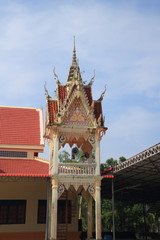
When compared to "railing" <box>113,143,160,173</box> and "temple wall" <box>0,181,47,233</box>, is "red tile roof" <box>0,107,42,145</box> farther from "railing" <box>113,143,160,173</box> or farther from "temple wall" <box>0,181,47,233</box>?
"railing" <box>113,143,160,173</box>

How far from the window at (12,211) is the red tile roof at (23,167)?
2092 millimetres

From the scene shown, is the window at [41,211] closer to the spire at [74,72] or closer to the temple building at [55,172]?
the temple building at [55,172]

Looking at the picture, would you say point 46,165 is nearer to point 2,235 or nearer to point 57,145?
point 57,145

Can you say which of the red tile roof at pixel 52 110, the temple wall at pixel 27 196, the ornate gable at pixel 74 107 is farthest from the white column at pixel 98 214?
the red tile roof at pixel 52 110

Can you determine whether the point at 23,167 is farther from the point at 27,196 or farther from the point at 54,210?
the point at 54,210

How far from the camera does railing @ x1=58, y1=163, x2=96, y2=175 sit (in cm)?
1455

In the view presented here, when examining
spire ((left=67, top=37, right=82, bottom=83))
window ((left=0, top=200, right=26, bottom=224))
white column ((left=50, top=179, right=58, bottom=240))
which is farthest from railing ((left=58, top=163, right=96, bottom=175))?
spire ((left=67, top=37, right=82, bottom=83))

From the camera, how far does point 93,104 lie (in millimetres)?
15656

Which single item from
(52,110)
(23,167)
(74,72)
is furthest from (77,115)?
(23,167)

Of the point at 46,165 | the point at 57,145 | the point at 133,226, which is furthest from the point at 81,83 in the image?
the point at 133,226

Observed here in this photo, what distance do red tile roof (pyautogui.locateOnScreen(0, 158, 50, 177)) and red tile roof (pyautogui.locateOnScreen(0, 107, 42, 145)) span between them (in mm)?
1331

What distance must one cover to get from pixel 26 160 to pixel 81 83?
630cm

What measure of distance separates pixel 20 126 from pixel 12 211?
6155 mm

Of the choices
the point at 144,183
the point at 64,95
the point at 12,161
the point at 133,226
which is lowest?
the point at 133,226
